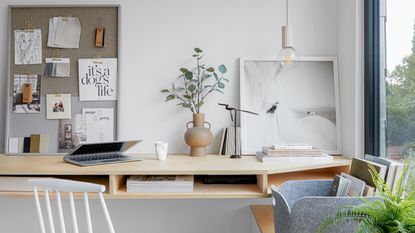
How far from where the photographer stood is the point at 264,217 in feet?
5.90

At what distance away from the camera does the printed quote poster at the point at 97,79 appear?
205cm

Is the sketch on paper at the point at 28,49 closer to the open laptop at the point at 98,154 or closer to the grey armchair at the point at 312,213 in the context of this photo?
the open laptop at the point at 98,154

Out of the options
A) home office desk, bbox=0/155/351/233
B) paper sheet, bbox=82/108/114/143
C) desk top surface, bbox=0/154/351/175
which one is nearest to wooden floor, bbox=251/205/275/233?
home office desk, bbox=0/155/351/233

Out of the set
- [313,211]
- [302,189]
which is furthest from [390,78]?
[313,211]

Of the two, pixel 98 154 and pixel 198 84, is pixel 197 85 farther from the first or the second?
pixel 98 154

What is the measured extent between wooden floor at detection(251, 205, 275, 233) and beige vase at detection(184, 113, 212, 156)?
17.4 inches

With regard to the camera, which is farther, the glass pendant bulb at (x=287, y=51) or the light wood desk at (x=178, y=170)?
the glass pendant bulb at (x=287, y=51)

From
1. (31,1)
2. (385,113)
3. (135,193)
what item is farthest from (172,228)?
(31,1)

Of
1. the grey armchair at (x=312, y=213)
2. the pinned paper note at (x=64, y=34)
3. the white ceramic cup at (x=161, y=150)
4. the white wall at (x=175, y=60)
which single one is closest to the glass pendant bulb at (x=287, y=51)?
the white wall at (x=175, y=60)

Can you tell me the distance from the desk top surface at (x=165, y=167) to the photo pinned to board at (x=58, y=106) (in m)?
0.30

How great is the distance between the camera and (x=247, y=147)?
2027 mm

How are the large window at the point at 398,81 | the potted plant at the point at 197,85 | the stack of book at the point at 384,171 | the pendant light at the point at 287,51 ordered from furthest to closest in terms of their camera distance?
the potted plant at the point at 197,85
the pendant light at the point at 287,51
the large window at the point at 398,81
the stack of book at the point at 384,171

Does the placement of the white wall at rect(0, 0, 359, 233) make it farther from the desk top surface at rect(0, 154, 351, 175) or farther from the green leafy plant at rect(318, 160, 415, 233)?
the green leafy plant at rect(318, 160, 415, 233)

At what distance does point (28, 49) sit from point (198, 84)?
105 centimetres
